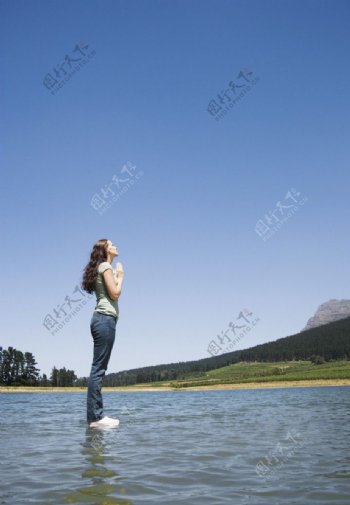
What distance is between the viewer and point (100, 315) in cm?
900

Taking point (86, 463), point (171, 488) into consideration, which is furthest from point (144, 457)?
point (171, 488)

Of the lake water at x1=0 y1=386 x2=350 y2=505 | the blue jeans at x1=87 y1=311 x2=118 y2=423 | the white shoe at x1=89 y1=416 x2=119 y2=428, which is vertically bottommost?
the lake water at x1=0 y1=386 x2=350 y2=505

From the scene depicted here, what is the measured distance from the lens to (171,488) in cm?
425

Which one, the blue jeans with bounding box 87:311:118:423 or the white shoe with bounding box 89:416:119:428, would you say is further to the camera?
the white shoe with bounding box 89:416:119:428

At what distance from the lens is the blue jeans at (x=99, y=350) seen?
8883mm

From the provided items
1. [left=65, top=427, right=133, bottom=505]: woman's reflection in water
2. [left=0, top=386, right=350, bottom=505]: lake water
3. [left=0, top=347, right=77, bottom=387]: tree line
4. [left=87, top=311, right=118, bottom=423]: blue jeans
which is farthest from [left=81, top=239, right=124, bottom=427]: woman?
[left=0, top=347, right=77, bottom=387]: tree line

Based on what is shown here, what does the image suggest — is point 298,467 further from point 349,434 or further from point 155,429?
point 155,429

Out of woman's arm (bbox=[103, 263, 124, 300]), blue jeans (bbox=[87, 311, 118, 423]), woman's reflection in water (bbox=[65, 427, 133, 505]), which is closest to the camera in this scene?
woman's reflection in water (bbox=[65, 427, 133, 505])

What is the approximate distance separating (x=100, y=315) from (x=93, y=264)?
117 centimetres

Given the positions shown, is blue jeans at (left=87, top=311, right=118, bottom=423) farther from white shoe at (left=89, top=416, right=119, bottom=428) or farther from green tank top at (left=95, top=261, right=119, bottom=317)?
white shoe at (left=89, top=416, right=119, bottom=428)

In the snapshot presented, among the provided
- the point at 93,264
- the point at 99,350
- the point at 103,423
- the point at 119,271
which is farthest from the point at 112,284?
the point at 103,423

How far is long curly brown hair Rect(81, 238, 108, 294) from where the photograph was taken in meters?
9.28

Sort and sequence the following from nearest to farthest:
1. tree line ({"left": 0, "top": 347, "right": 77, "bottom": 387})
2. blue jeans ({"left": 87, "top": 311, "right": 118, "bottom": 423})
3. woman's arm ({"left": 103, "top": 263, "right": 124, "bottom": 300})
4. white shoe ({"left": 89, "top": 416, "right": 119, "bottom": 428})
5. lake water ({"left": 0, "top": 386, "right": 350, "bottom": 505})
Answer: lake water ({"left": 0, "top": 386, "right": 350, "bottom": 505}) < blue jeans ({"left": 87, "top": 311, "right": 118, "bottom": 423}) < woman's arm ({"left": 103, "top": 263, "right": 124, "bottom": 300}) < white shoe ({"left": 89, "top": 416, "right": 119, "bottom": 428}) < tree line ({"left": 0, "top": 347, "right": 77, "bottom": 387})

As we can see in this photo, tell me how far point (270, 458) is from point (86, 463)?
2360 mm
